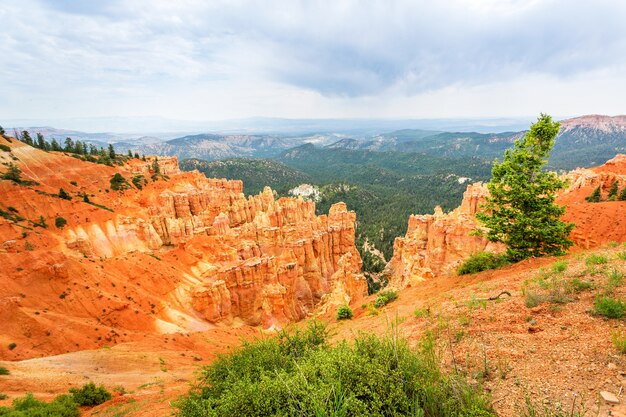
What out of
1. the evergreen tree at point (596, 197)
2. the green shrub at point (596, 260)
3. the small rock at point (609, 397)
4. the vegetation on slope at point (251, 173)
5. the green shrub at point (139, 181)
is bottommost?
the vegetation on slope at point (251, 173)

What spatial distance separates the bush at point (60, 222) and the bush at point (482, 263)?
4211cm

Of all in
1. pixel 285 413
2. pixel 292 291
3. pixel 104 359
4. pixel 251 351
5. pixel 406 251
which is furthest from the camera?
pixel 406 251

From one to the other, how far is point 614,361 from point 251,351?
8571 millimetres

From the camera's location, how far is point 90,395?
12203 millimetres

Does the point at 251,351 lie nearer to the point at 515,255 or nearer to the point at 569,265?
the point at 569,265

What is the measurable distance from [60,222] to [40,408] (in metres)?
32.9

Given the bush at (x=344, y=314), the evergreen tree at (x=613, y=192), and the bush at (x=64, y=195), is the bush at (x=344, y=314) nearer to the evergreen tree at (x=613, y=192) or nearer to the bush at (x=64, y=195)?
the evergreen tree at (x=613, y=192)

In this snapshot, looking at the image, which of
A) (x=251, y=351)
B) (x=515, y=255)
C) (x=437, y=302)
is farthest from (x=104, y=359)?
(x=515, y=255)

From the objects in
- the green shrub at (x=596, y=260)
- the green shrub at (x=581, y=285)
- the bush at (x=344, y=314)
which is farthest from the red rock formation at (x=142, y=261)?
the green shrub at (x=581, y=285)

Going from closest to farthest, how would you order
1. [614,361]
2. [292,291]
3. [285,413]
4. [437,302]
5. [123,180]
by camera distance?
[285,413] → [614,361] → [437,302] → [292,291] → [123,180]

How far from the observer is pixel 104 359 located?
53.6ft

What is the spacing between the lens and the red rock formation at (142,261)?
20.7 meters

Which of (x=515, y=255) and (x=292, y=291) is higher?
(x=515, y=255)

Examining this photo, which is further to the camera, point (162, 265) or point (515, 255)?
point (162, 265)
